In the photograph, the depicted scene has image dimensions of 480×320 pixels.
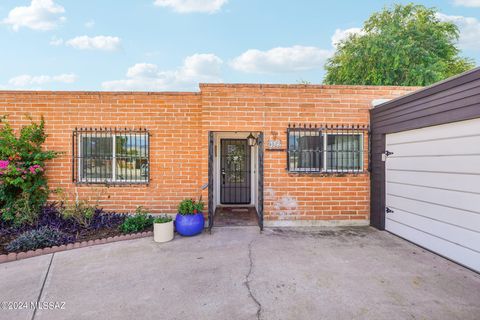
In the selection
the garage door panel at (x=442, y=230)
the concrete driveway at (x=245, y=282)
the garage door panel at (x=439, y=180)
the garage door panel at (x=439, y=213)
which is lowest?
the concrete driveway at (x=245, y=282)

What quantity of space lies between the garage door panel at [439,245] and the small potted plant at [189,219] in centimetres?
371

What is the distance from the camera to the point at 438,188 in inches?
136

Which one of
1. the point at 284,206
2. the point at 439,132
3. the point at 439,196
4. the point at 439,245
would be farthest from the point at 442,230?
the point at 284,206

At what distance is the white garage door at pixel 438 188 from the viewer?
9.69ft

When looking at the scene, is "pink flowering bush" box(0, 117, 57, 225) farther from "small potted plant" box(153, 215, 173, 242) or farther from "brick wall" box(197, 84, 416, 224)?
"brick wall" box(197, 84, 416, 224)

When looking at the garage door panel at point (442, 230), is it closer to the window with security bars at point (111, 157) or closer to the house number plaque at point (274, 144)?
the house number plaque at point (274, 144)

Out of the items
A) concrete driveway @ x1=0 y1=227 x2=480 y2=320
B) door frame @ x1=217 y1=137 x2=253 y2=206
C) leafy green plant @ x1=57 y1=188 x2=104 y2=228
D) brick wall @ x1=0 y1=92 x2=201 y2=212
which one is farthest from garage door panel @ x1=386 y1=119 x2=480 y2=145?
→ leafy green plant @ x1=57 y1=188 x2=104 y2=228

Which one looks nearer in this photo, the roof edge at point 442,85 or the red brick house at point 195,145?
the roof edge at point 442,85

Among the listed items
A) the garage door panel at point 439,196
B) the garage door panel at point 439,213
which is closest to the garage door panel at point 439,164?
the garage door panel at point 439,196

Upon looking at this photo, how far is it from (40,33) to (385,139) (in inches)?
405

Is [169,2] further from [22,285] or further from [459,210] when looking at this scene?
[459,210]

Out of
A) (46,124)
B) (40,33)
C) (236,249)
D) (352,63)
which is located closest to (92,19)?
(40,33)

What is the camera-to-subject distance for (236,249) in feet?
12.2

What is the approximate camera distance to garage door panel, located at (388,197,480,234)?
116 inches
